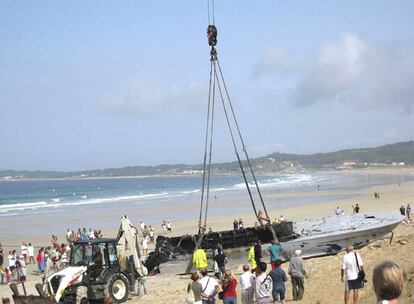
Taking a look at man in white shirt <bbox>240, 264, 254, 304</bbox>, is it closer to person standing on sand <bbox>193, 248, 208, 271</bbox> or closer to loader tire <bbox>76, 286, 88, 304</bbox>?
loader tire <bbox>76, 286, 88, 304</bbox>

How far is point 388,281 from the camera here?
378 centimetres

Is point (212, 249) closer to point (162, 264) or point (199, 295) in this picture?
point (162, 264)

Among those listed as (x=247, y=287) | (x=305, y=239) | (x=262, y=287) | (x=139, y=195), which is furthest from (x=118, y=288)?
(x=139, y=195)

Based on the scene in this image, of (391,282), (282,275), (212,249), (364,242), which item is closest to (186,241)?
(212,249)

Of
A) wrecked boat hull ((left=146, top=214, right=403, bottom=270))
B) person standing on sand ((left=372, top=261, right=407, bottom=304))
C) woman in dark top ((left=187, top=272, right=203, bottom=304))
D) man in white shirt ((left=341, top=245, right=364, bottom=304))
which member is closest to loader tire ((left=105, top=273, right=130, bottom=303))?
wrecked boat hull ((left=146, top=214, right=403, bottom=270))

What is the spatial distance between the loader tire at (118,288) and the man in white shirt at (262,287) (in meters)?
5.81

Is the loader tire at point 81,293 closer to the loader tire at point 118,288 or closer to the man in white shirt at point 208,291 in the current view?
the loader tire at point 118,288

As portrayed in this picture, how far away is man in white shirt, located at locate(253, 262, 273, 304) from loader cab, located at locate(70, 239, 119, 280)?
235 inches

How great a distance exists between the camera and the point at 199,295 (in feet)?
33.1

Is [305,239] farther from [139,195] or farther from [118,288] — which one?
[139,195]

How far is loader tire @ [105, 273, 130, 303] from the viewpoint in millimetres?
14469

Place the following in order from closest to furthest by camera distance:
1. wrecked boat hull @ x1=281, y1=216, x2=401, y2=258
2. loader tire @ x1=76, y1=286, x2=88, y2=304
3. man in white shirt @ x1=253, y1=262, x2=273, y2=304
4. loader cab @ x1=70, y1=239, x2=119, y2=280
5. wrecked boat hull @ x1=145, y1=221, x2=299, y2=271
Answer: man in white shirt @ x1=253, y1=262, x2=273, y2=304 < loader tire @ x1=76, y1=286, x2=88, y2=304 < loader cab @ x1=70, y1=239, x2=119, y2=280 < wrecked boat hull @ x1=281, y1=216, x2=401, y2=258 < wrecked boat hull @ x1=145, y1=221, x2=299, y2=271

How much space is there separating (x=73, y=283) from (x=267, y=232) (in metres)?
8.67

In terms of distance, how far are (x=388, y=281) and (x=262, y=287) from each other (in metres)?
6.17
